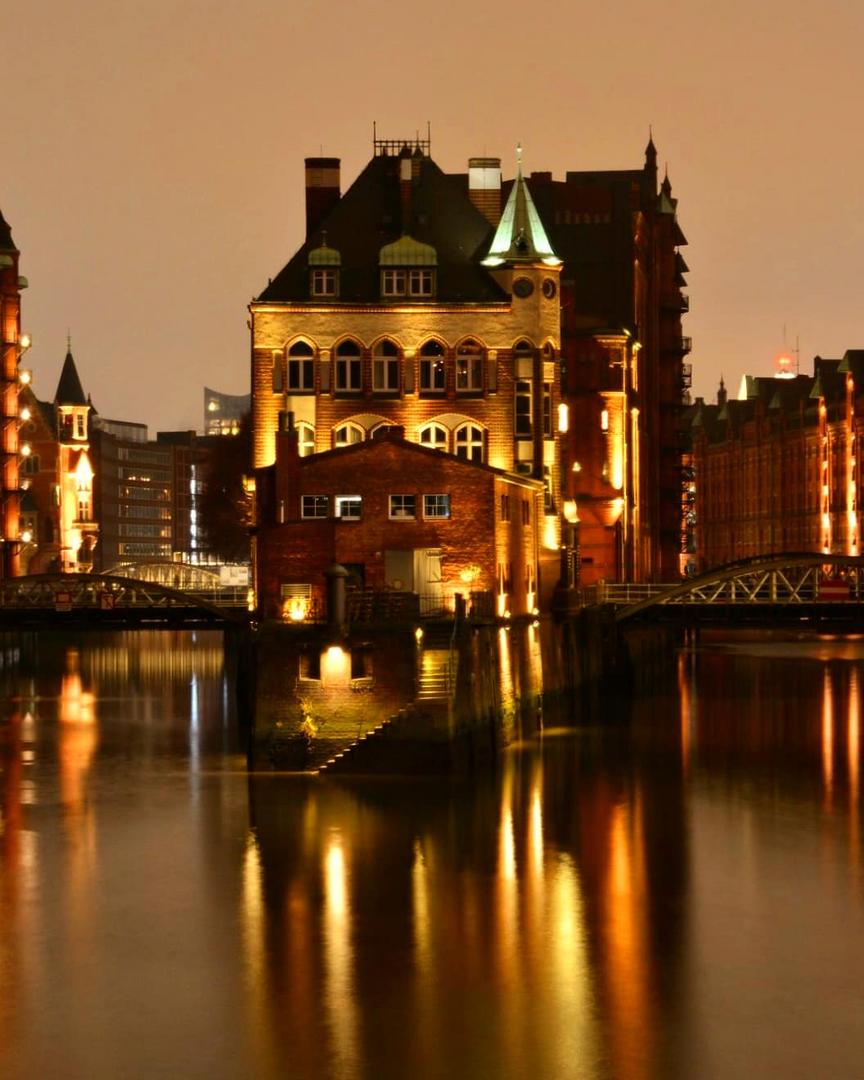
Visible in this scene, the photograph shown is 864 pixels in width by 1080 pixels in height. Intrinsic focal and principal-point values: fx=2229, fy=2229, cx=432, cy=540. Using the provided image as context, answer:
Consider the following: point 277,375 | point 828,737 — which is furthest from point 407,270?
point 828,737

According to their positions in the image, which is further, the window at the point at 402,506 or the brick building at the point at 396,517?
the window at the point at 402,506

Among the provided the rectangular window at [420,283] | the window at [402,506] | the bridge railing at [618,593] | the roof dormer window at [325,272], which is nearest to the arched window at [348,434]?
the roof dormer window at [325,272]

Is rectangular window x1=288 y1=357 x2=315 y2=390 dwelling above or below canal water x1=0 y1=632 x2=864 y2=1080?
above

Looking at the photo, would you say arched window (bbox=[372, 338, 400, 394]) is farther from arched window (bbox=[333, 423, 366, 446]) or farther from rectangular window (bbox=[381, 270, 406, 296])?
rectangular window (bbox=[381, 270, 406, 296])

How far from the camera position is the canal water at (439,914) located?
2995 centimetres

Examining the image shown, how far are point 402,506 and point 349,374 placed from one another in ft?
42.4

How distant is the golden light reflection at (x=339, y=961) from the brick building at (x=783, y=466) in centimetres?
10922

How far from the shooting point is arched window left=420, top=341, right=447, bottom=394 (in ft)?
226

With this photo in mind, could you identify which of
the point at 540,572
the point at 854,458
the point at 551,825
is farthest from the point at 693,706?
the point at 854,458

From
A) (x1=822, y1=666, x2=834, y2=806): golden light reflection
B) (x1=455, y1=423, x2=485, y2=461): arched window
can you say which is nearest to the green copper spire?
(x1=455, y1=423, x2=485, y2=461): arched window

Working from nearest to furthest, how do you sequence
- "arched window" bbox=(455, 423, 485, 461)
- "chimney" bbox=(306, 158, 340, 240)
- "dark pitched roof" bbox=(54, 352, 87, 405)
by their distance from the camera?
1. "arched window" bbox=(455, 423, 485, 461)
2. "chimney" bbox=(306, 158, 340, 240)
3. "dark pitched roof" bbox=(54, 352, 87, 405)

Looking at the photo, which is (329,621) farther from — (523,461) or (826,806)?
(523,461)

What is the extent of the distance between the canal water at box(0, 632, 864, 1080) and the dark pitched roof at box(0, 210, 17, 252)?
45.8 meters

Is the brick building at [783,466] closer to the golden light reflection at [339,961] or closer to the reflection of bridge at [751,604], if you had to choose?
the reflection of bridge at [751,604]
